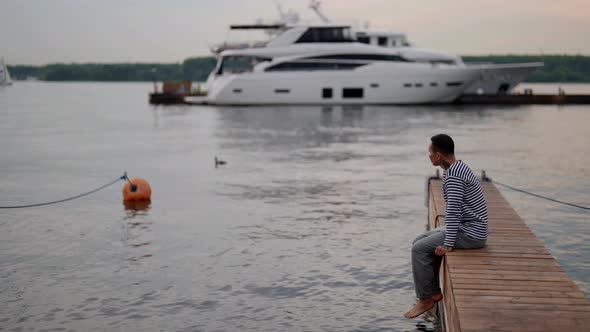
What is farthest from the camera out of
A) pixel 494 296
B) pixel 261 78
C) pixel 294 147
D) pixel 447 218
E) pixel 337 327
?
pixel 261 78

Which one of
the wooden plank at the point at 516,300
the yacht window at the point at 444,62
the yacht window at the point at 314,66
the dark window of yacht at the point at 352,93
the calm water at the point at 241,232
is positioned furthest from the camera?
the yacht window at the point at 444,62

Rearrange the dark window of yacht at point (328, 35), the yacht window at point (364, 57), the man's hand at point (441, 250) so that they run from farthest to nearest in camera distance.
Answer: the dark window of yacht at point (328, 35), the yacht window at point (364, 57), the man's hand at point (441, 250)

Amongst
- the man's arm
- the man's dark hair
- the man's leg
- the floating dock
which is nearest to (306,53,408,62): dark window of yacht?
the floating dock

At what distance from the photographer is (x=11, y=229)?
12.3 meters

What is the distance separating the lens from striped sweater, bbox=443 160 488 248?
6.79 meters

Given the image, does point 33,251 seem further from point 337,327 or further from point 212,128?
point 212,128

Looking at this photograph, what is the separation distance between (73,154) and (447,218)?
21130 millimetres

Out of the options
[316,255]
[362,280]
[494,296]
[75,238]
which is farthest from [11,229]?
[494,296]

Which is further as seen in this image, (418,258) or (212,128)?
(212,128)

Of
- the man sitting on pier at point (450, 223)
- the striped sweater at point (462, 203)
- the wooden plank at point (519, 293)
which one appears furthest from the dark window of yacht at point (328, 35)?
the wooden plank at point (519, 293)

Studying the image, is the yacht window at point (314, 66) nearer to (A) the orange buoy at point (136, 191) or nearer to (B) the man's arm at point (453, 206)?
(A) the orange buoy at point (136, 191)

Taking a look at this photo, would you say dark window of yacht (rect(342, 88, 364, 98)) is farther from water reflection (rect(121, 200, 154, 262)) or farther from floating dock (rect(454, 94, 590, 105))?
water reflection (rect(121, 200, 154, 262))

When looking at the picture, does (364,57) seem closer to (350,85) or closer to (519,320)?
(350,85)

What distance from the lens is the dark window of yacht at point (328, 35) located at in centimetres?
5412
